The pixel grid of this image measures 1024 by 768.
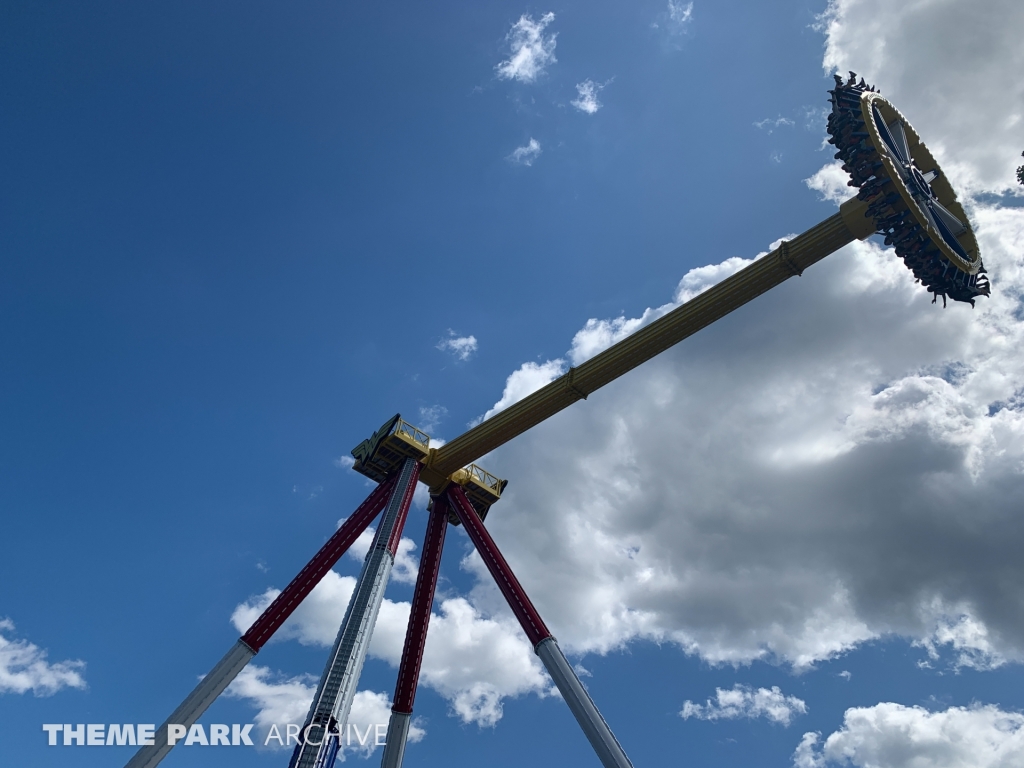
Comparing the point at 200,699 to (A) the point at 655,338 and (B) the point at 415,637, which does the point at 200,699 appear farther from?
(A) the point at 655,338

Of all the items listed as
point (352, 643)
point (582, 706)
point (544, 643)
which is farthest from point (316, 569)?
point (582, 706)

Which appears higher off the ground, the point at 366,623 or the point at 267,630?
the point at 267,630

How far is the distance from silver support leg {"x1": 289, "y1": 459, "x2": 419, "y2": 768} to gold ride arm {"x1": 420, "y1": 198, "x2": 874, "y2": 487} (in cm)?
482

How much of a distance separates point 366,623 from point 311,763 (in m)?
5.57

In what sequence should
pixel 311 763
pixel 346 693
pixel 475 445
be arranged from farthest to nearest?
pixel 475 445, pixel 346 693, pixel 311 763

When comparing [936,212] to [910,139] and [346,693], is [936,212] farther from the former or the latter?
[346,693]

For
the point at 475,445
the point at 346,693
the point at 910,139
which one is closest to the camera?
the point at 346,693

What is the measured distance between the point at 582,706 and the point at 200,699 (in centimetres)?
1545

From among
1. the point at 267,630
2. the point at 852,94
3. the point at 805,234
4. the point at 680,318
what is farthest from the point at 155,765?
the point at 852,94

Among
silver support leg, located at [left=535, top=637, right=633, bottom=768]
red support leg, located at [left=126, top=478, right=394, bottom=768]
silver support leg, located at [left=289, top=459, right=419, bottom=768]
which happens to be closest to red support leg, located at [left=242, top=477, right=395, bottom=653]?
red support leg, located at [left=126, top=478, right=394, bottom=768]

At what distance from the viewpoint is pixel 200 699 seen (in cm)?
2606

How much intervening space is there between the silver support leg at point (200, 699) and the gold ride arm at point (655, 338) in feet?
41.1

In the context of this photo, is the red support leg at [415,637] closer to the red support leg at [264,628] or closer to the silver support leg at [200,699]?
the red support leg at [264,628]

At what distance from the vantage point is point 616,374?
105ft
